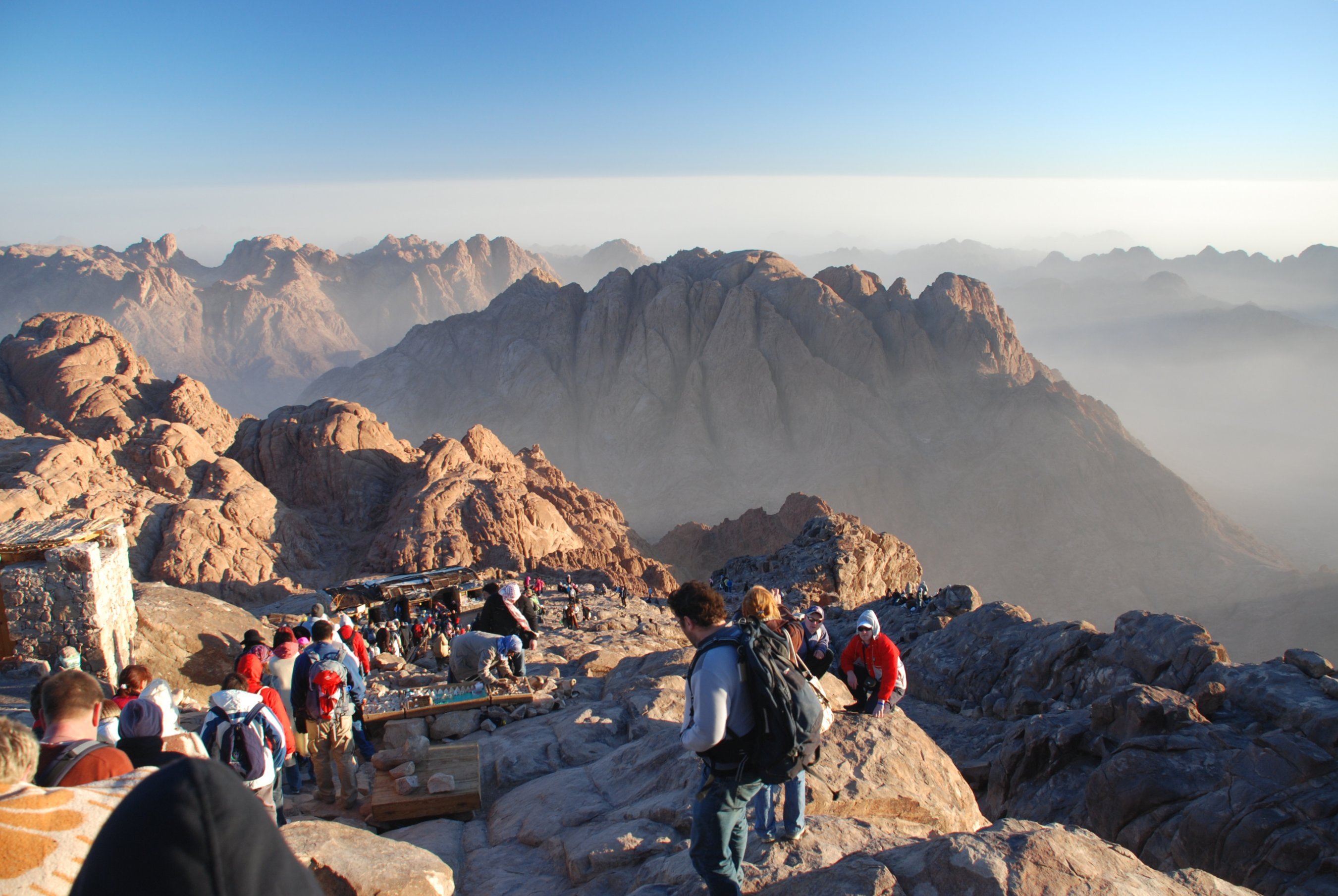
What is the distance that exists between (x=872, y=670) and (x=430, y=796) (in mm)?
4172

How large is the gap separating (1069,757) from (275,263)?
148 m

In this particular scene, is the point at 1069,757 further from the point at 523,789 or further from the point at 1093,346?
the point at 1093,346

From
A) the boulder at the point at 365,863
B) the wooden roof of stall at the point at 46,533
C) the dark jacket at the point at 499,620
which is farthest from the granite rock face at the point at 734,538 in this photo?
the boulder at the point at 365,863

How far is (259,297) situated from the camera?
12462 cm

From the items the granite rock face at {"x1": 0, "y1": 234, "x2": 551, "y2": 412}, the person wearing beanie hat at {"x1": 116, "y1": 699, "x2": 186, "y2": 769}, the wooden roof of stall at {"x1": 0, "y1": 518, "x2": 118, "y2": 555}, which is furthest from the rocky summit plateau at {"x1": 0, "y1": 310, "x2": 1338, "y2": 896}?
the granite rock face at {"x1": 0, "y1": 234, "x2": 551, "y2": 412}

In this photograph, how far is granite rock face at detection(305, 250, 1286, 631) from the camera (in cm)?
5412

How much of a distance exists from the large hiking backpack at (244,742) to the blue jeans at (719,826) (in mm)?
3113

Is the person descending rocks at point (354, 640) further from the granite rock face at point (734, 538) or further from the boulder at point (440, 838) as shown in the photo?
the granite rock face at point (734, 538)

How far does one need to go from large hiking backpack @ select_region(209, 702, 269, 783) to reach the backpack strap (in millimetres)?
1956

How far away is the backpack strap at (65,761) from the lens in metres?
3.13

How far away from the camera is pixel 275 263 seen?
135 meters

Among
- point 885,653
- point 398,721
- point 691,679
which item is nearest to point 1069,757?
point 885,653

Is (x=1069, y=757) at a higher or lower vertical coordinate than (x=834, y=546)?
higher

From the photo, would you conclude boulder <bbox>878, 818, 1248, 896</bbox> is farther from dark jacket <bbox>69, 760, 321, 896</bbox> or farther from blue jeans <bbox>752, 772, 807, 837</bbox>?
dark jacket <bbox>69, 760, 321, 896</bbox>
